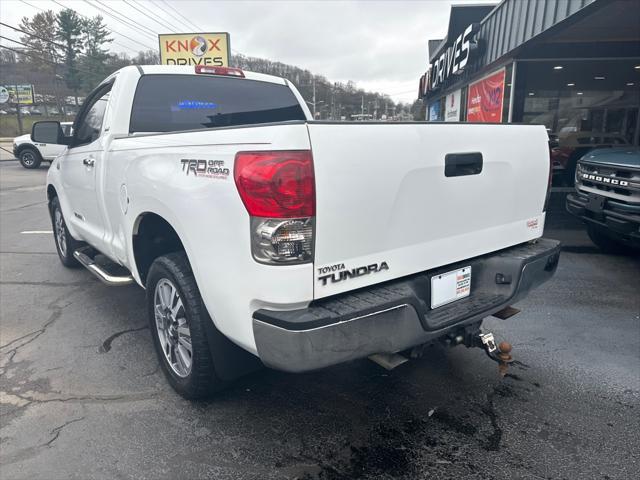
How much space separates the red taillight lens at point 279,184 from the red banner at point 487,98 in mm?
11644

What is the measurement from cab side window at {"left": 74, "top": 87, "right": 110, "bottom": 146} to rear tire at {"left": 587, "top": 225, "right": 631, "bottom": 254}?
5921 millimetres

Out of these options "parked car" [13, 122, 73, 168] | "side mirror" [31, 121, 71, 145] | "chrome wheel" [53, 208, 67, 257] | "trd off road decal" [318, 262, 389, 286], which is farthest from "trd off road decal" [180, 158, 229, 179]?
"parked car" [13, 122, 73, 168]

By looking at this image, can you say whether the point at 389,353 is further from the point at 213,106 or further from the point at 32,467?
the point at 213,106

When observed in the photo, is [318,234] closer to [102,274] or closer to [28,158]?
[102,274]

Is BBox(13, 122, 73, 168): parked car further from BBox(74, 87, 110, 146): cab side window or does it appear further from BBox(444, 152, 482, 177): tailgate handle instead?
BBox(444, 152, 482, 177): tailgate handle

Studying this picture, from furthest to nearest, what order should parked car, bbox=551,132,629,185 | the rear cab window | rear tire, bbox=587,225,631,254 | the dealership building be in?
1. parked car, bbox=551,132,629,185
2. the dealership building
3. rear tire, bbox=587,225,631,254
4. the rear cab window

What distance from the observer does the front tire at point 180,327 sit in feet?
8.34

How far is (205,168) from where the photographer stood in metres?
2.23

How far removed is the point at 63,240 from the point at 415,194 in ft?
15.8

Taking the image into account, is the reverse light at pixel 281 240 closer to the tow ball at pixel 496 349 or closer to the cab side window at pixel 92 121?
the tow ball at pixel 496 349

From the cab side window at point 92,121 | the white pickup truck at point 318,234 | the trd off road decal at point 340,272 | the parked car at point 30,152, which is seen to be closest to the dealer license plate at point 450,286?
the white pickup truck at point 318,234

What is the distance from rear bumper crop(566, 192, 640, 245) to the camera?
4699mm

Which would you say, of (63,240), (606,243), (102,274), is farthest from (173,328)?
(606,243)

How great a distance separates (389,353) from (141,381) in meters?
1.84
